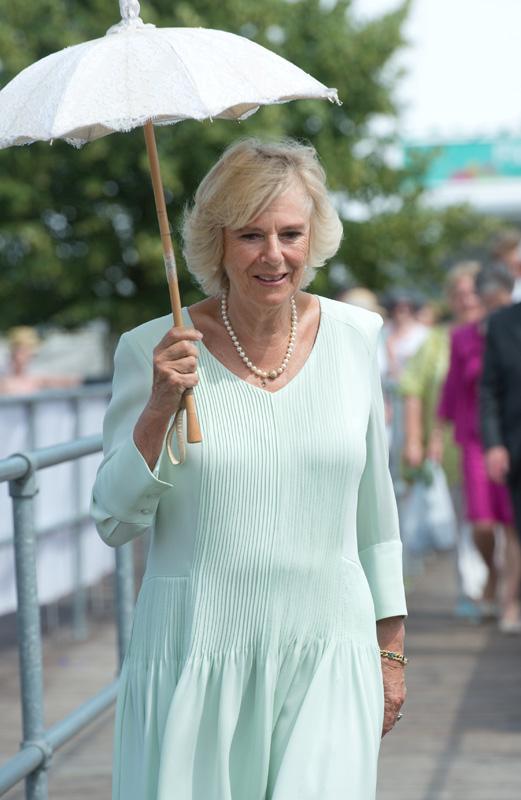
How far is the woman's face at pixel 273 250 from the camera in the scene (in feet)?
10.5

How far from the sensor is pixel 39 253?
102 ft

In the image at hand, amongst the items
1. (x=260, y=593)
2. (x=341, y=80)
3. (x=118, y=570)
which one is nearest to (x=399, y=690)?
(x=260, y=593)

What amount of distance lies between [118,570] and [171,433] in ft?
7.17

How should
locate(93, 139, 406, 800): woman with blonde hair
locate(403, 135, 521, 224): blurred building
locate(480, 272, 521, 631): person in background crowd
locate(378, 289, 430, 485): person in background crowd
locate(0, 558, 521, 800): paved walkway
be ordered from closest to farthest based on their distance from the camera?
locate(93, 139, 406, 800): woman with blonde hair < locate(0, 558, 521, 800): paved walkway < locate(480, 272, 521, 631): person in background crowd < locate(378, 289, 430, 485): person in background crowd < locate(403, 135, 521, 224): blurred building

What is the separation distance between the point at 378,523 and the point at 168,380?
24.7 inches

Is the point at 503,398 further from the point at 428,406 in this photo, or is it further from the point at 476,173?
the point at 476,173

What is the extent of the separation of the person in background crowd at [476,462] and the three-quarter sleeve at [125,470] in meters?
5.62

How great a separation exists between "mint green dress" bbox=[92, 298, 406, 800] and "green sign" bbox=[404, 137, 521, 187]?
32.2 meters

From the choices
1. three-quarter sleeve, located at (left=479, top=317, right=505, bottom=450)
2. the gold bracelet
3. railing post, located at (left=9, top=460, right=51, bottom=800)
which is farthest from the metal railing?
three-quarter sleeve, located at (left=479, top=317, right=505, bottom=450)

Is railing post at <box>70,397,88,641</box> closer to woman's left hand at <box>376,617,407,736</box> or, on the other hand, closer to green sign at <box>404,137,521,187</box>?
woman's left hand at <box>376,617,407,736</box>

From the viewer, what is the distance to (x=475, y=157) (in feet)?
119

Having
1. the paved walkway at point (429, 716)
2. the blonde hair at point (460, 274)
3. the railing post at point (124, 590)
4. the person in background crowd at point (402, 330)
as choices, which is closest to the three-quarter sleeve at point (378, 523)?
the paved walkway at point (429, 716)

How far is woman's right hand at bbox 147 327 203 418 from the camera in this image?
3.01 meters

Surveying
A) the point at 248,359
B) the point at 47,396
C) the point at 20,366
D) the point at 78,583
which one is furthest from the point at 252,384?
the point at 20,366
